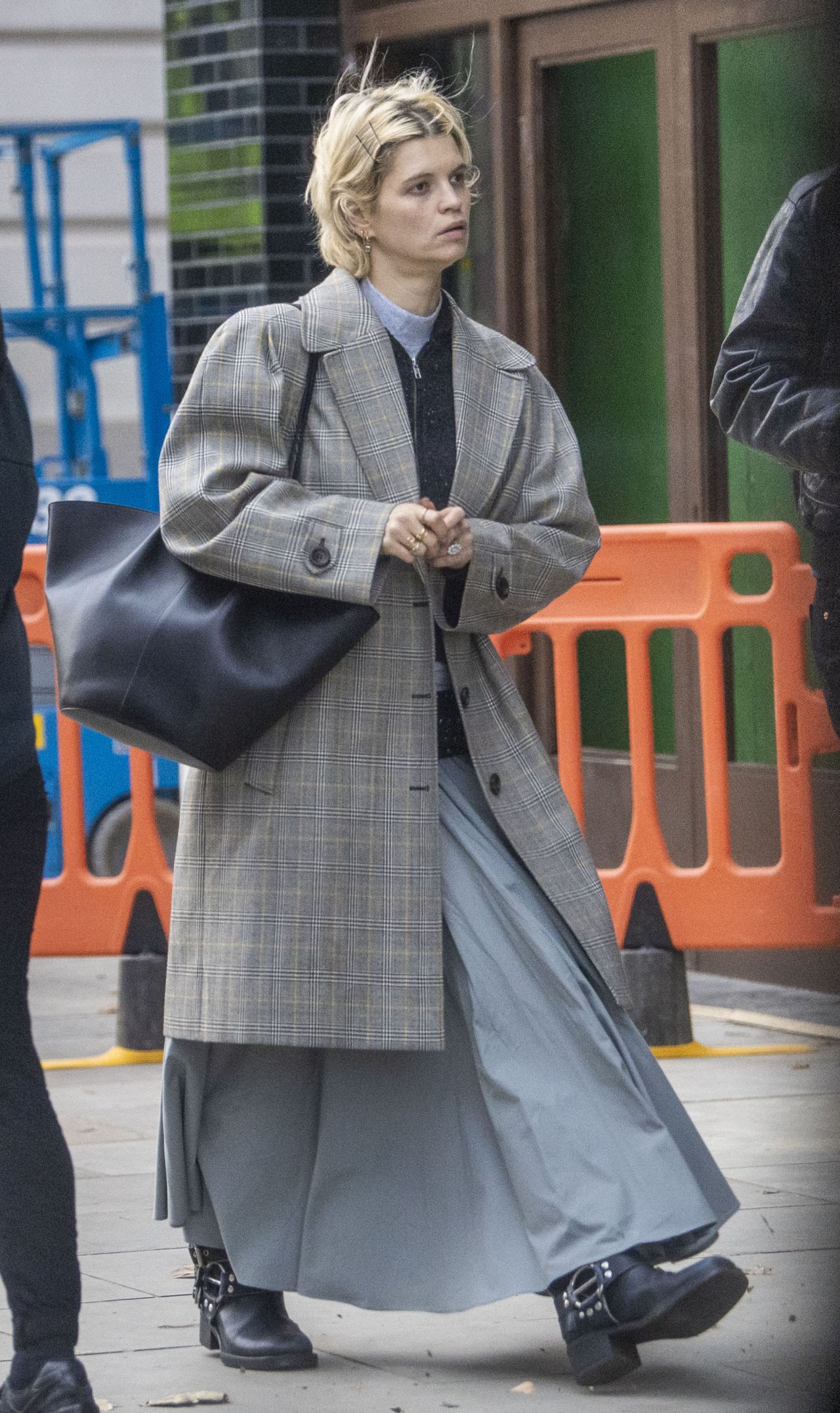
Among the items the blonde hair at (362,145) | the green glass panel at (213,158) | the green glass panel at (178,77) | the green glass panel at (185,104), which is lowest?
the blonde hair at (362,145)

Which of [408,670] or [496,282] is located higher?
[496,282]

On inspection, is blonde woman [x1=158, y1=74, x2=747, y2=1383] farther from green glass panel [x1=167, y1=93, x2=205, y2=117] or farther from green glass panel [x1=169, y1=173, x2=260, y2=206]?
green glass panel [x1=167, y1=93, x2=205, y2=117]

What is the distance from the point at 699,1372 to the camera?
3.75m

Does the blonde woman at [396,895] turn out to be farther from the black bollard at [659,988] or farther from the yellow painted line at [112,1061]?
the yellow painted line at [112,1061]

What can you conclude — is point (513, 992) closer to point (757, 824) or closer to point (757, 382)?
point (757, 382)

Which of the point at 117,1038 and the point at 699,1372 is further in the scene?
the point at 117,1038

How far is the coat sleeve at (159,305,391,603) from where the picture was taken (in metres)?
3.69

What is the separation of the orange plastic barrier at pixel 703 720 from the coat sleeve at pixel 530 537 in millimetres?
2294

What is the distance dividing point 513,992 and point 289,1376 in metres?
0.69

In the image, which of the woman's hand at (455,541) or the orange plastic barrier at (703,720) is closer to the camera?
the woman's hand at (455,541)

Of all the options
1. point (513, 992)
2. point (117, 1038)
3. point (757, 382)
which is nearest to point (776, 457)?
point (757, 382)

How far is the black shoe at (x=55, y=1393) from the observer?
340cm

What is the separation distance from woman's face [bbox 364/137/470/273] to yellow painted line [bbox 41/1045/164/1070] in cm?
322

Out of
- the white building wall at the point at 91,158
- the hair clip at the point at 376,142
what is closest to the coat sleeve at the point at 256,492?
the hair clip at the point at 376,142
